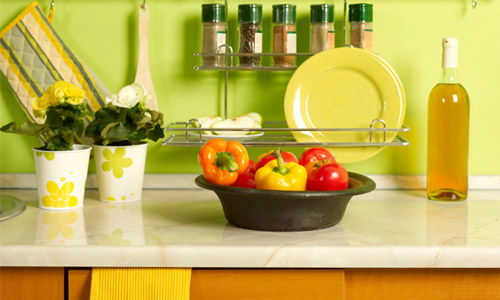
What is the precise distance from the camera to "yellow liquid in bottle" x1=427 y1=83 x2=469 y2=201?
5.46ft

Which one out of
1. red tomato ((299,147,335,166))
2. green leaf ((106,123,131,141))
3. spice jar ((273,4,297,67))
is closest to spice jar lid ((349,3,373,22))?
spice jar ((273,4,297,67))

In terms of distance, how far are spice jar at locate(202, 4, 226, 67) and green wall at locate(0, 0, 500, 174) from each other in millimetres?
68

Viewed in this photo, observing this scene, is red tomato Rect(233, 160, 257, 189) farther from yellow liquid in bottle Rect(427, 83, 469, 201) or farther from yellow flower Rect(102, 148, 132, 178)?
yellow liquid in bottle Rect(427, 83, 469, 201)

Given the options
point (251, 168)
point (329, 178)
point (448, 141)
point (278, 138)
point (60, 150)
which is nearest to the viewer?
point (329, 178)

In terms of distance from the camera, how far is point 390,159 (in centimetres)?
186

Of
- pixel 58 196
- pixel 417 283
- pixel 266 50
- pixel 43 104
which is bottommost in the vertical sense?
pixel 417 283

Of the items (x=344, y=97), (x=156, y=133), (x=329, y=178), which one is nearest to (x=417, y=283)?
(x=329, y=178)

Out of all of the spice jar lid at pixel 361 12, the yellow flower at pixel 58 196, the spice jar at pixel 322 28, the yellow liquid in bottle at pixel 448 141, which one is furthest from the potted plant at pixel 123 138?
the yellow liquid in bottle at pixel 448 141

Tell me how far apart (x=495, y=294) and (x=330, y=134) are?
0.63 m

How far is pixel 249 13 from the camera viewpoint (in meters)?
1.72

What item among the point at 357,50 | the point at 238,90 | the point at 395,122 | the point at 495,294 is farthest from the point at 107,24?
the point at 495,294

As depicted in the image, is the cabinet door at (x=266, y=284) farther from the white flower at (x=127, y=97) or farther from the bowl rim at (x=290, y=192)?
the white flower at (x=127, y=97)

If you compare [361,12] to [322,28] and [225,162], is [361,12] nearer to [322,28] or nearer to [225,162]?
[322,28]

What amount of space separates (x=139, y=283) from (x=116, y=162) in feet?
1.45
